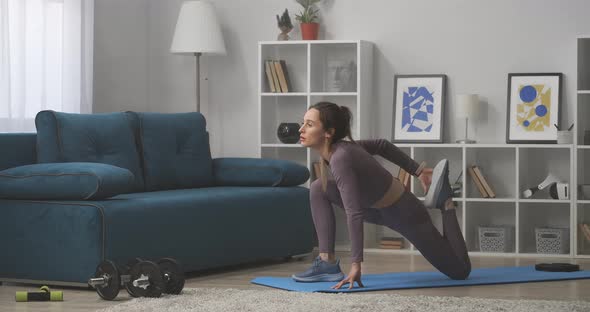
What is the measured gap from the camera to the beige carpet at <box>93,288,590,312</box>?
384 centimetres

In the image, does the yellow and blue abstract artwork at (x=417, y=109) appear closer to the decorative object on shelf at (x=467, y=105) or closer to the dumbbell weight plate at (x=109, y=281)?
the decorative object on shelf at (x=467, y=105)

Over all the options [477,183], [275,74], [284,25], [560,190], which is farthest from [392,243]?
[284,25]

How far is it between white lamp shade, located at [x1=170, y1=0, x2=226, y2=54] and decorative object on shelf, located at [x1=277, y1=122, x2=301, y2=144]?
672 mm

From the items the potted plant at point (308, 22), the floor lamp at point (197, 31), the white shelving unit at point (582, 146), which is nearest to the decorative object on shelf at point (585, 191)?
the white shelving unit at point (582, 146)

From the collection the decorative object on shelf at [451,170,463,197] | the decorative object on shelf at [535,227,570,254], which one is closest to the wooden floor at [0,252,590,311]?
the decorative object on shelf at [535,227,570,254]

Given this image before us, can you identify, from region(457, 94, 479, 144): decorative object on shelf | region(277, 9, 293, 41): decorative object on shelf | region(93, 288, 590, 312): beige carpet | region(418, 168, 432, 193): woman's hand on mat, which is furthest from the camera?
region(277, 9, 293, 41): decorative object on shelf

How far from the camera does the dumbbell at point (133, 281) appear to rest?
416cm

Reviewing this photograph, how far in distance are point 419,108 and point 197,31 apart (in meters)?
1.57

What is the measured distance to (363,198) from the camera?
447 centimetres

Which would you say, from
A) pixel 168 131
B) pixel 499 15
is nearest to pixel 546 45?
pixel 499 15

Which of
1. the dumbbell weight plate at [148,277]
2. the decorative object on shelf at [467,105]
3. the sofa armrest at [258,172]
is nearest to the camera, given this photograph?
the dumbbell weight plate at [148,277]

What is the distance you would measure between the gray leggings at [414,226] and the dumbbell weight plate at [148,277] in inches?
34.3

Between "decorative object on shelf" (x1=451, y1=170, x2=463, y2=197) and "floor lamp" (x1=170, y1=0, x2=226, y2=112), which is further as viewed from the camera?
"floor lamp" (x1=170, y1=0, x2=226, y2=112)

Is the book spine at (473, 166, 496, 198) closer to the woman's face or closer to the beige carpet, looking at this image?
the woman's face
